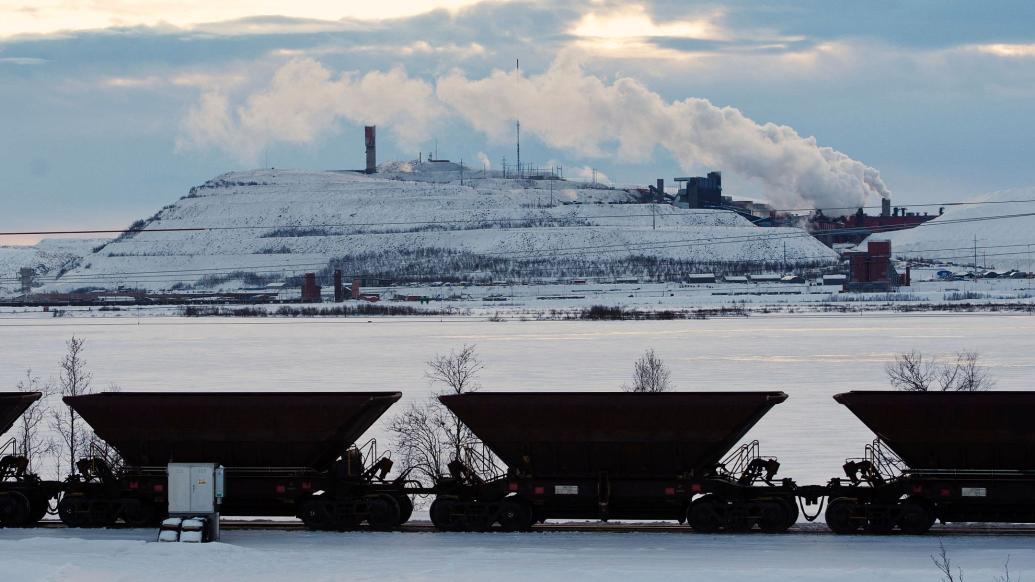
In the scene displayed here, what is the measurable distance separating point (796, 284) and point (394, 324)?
80.7 m

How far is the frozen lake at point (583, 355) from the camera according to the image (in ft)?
144

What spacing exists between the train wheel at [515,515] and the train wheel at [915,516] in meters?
6.05

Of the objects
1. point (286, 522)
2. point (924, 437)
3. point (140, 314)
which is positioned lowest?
point (286, 522)

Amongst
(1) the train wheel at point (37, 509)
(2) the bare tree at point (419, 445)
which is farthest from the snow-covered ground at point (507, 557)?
(2) the bare tree at point (419, 445)

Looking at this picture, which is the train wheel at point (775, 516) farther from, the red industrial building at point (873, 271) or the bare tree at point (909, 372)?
the red industrial building at point (873, 271)

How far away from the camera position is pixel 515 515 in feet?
73.2

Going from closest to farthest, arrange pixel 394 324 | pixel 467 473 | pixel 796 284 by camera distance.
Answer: pixel 467 473 → pixel 394 324 → pixel 796 284

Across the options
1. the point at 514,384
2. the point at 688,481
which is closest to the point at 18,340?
the point at 514,384

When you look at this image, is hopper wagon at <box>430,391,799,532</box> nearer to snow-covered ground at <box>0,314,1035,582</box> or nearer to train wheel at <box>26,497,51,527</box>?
snow-covered ground at <box>0,314,1035,582</box>

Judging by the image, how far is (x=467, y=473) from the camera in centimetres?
2277

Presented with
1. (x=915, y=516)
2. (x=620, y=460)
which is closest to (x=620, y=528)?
(x=620, y=460)

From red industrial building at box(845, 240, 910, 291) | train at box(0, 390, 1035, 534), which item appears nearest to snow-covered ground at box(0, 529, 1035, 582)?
train at box(0, 390, 1035, 534)

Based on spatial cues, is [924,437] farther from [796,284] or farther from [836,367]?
[796,284]

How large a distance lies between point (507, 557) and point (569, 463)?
267 centimetres
